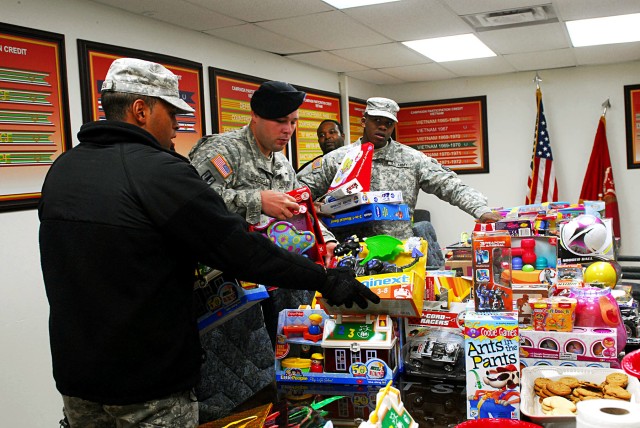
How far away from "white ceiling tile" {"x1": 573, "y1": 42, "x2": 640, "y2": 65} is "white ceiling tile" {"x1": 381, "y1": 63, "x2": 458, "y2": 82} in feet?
4.68

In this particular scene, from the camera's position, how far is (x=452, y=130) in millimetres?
7613

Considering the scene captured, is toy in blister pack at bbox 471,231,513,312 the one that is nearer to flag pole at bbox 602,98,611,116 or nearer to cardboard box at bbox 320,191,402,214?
cardboard box at bbox 320,191,402,214

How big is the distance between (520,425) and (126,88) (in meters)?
1.19

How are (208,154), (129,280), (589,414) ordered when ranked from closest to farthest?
(589,414) < (129,280) < (208,154)

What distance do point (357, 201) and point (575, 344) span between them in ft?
3.45

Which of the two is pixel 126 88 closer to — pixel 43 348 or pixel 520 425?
pixel 520 425

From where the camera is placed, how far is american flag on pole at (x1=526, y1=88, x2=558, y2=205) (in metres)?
7.01

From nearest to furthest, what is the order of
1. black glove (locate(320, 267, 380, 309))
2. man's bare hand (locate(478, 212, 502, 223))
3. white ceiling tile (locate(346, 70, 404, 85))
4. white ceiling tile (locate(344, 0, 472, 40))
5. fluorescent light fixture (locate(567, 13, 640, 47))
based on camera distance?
1. black glove (locate(320, 267, 380, 309))
2. man's bare hand (locate(478, 212, 502, 223))
3. white ceiling tile (locate(344, 0, 472, 40))
4. fluorescent light fixture (locate(567, 13, 640, 47))
5. white ceiling tile (locate(346, 70, 404, 85))

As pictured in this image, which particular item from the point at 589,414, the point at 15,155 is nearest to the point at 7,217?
the point at 15,155

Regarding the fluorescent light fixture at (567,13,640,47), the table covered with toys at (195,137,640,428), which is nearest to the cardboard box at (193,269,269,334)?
the table covered with toys at (195,137,640,428)

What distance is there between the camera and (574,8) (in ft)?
14.1

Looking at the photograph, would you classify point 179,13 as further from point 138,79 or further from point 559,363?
point 559,363

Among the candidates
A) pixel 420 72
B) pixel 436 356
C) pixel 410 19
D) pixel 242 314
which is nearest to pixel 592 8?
pixel 410 19

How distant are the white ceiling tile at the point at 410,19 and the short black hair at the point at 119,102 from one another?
2.91 metres
